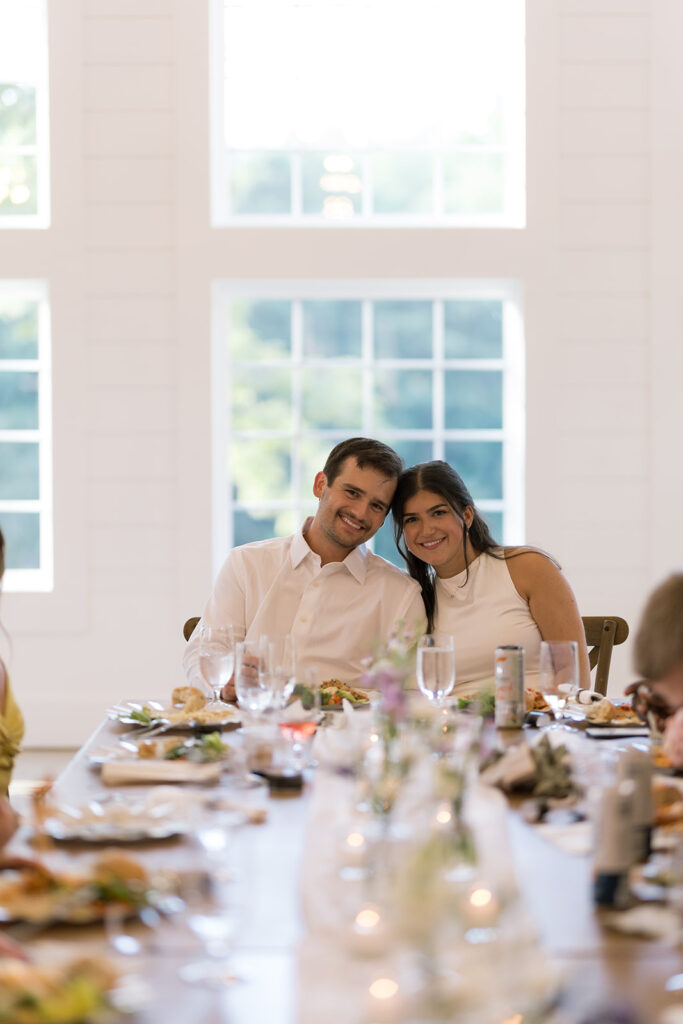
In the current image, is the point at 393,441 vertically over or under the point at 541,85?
under

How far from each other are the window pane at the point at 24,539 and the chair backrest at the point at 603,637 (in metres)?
2.90

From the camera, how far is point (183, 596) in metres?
5.04

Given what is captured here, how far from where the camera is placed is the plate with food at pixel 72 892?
3.76ft

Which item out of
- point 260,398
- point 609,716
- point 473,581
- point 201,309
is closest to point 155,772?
point 609,716

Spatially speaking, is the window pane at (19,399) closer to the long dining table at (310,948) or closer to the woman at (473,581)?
the woman at (473,581)

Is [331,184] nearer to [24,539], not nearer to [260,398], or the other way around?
[260,398]

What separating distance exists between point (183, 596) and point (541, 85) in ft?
9.13

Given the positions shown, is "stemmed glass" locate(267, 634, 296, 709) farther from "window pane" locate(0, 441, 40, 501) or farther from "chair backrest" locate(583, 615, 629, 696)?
"window pane" locate(0, 441, 40, 501)

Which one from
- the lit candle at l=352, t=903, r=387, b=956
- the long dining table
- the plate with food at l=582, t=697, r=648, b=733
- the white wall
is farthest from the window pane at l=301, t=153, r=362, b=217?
the lit candle at l=352, t=903, r=387, b=956

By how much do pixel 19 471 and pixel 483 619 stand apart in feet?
9.77

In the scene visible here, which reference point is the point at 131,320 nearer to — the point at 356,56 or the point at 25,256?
the point at 25,256

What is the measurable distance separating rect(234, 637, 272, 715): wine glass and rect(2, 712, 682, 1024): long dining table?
463 millimetres

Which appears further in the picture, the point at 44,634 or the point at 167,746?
the point at 44,634

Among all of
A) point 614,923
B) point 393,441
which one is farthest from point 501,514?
point 614,923
